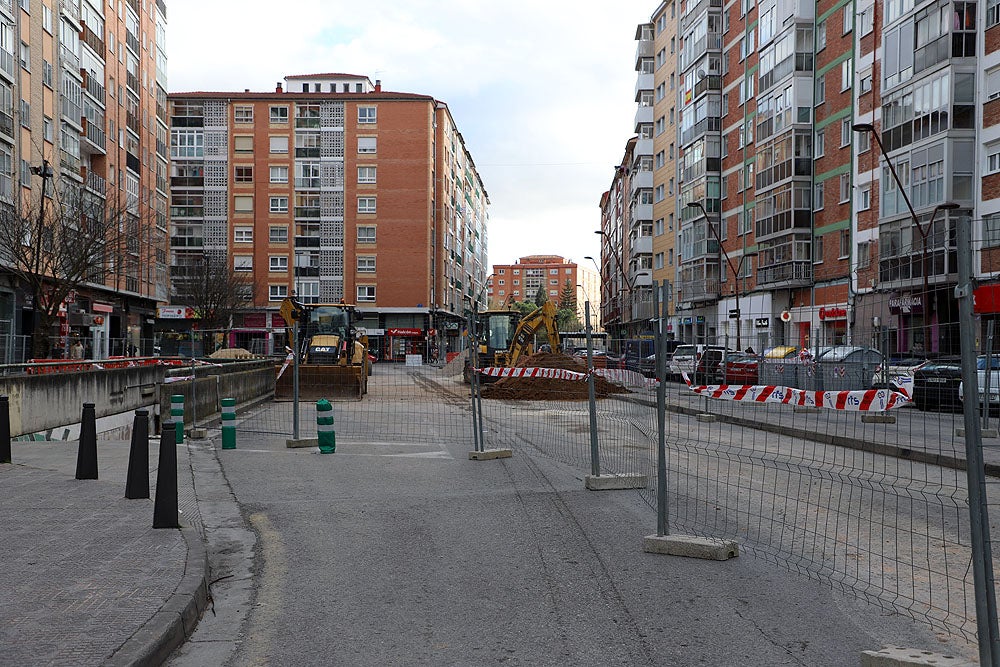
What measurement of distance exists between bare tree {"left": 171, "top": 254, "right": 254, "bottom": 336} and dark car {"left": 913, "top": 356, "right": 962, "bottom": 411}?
51.2 m

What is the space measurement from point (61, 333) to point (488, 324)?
18.2m

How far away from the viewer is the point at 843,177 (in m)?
42.0

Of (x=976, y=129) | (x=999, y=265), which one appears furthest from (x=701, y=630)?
(x=976, y=129)

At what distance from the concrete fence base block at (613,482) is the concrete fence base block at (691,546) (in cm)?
265

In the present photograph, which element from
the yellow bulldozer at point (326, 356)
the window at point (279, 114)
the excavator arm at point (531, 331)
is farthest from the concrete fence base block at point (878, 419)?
the window at point (279, 114)

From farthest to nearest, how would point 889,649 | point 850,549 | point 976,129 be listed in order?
point 976,129, point 850,549, point 889,649

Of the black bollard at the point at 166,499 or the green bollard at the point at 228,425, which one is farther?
the green bollard at the point at 228,425

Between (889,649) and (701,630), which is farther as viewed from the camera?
(701,630)

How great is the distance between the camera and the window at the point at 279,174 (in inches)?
2938

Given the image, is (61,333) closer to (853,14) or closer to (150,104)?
(150,104)

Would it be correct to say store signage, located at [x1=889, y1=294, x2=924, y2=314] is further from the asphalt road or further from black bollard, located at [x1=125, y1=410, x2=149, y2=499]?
black bollard, located at [x1=125, y1=410, x2=149, y2=499]

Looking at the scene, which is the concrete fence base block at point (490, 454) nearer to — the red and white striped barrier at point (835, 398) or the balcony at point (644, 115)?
the red and white striped barrier at point (835, 398)

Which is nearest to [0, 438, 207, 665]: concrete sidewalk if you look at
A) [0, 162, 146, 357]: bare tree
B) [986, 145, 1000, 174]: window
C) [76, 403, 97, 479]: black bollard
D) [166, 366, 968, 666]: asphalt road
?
[166, 366, 968, 666]: asphalt road

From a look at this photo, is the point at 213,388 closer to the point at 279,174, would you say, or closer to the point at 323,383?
the point at 323,383
